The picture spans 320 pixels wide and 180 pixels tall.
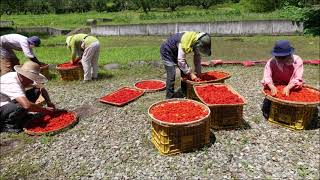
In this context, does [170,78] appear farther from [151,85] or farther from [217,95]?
[151,85]

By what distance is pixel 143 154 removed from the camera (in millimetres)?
5980

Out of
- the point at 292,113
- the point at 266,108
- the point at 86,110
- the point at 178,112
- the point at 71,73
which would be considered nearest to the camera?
the point at 178,112

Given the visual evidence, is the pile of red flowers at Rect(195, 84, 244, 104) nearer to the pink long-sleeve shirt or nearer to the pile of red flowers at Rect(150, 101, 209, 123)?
the pile of red flowers at Rect(150, 101, 209, 123)

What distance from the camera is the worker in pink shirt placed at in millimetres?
6598

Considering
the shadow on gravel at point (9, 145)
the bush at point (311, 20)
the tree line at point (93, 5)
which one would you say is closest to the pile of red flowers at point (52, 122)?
the shadow on gravel at point (9, 145)

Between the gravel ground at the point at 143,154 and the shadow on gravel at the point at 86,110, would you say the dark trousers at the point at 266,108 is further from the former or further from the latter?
the shadow on gravel at the point at 86,110

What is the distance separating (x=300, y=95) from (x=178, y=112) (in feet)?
8.03

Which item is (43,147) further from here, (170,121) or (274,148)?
(274,148)

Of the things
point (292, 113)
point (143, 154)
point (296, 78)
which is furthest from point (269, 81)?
point (143, 154)

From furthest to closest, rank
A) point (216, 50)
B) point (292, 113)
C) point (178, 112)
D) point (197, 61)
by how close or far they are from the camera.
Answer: point (216, 50) → point (197, 61) → point (292, 113) → point (178, 112)

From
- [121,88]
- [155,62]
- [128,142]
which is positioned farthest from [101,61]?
[128,142]

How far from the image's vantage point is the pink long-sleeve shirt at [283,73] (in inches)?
267

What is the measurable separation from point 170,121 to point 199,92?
1501mm

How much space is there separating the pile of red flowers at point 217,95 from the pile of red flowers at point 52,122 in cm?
287
